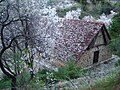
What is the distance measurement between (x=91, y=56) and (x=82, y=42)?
1.65m

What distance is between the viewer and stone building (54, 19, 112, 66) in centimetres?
2508

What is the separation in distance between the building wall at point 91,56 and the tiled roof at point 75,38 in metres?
0.61

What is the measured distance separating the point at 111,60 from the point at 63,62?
6.68m

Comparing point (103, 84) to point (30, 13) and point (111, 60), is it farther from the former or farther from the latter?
point (111, 60)

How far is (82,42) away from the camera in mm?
26016

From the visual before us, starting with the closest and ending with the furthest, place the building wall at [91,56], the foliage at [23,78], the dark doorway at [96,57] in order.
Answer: the foliage at [23,78], the building wall at [91,56], the dark doorway at [96,57]

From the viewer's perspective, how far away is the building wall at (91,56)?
25372mm

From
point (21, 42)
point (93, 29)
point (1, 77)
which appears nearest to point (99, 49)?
point (93, 29)

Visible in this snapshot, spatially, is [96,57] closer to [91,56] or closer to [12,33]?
[91,56]

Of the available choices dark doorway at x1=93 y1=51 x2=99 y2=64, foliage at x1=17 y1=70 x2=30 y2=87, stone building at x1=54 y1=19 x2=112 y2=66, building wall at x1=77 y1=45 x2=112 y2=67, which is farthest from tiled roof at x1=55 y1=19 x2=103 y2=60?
foliage at x1=17 y1=70 x2=30 y2=87

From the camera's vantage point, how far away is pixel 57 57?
25.0m

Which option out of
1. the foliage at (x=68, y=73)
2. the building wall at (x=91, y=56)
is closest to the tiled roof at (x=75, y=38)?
the building wall at (x=91, y=56)

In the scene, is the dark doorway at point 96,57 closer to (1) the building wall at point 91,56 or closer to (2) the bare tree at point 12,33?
(1) the building wall at point 91,56

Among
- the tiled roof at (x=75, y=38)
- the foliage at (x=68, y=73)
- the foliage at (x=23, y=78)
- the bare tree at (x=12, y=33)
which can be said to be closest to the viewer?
the foliage at (x=23, y=78)
